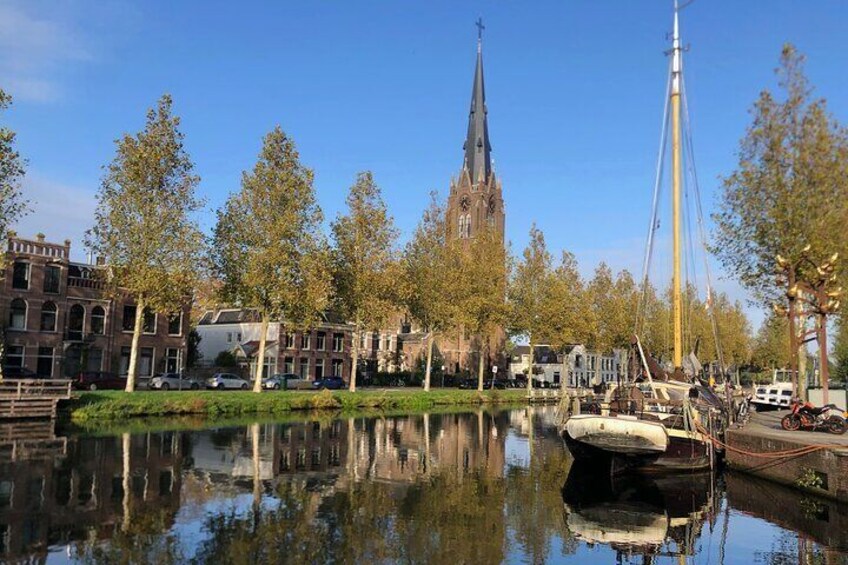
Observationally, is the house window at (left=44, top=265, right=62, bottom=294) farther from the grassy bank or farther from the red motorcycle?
the red motorcycle

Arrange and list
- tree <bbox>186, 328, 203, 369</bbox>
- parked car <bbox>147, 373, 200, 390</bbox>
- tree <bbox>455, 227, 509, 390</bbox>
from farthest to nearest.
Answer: tree <bbox>186, 328, 203, 369</bbox> < tree <bbox>455, 227, 509, 390</bbox> < parked car <bbox>147, 373, 200, 390</bbox>

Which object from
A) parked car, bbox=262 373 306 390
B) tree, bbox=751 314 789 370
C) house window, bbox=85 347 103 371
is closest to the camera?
house window, bbox=85 347 103 371

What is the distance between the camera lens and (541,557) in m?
13.3

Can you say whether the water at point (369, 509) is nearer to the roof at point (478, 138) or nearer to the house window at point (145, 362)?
the house window at point (145, 362)

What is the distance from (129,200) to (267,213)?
30.2 feet

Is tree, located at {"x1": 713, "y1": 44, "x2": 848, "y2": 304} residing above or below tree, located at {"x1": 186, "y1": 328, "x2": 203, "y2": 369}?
above

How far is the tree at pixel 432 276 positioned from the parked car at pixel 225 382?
17.3 metres

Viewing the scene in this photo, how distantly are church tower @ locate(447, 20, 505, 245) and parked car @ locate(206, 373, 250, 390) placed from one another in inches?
2283

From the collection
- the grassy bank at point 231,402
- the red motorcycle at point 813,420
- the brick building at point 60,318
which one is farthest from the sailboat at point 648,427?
the brick building at point 60,318

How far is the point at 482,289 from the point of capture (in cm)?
6544

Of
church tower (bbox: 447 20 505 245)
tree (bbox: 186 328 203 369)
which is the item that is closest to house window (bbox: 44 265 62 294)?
tree (bbox: 186 328 203 369)

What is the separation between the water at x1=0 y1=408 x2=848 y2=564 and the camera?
13.0 metres

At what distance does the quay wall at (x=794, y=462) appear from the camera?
18109 millimetres

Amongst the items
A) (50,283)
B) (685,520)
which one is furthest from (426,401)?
(685,520)
